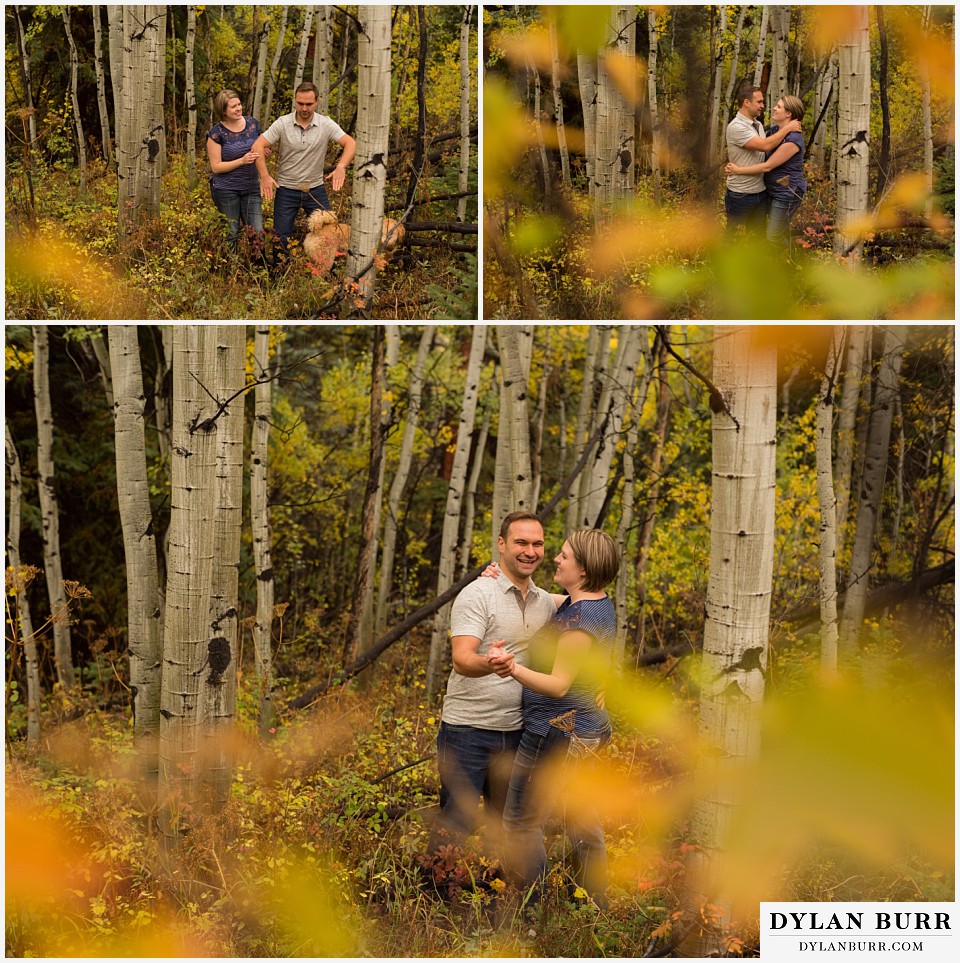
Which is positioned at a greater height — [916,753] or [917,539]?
[916,753]

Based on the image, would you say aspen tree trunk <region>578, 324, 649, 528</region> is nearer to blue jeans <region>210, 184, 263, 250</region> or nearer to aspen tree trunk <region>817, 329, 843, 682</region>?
aspen tree trunk <region>817, 329, 843, 682</region>

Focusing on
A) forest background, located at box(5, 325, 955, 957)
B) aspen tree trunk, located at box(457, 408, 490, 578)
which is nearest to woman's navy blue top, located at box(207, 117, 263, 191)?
forest background, located at box(5, 325, 955, 957)

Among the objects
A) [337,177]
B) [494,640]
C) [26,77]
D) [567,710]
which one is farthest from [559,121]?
[26,77]

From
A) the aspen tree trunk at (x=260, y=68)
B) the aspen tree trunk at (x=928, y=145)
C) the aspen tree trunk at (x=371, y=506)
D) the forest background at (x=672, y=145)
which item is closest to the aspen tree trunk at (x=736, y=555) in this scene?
the forest background at (x=672, y=145)

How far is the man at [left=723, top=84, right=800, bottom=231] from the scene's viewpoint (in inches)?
124

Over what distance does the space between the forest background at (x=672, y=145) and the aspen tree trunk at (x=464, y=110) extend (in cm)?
19

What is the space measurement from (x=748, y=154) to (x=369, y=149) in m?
1.63

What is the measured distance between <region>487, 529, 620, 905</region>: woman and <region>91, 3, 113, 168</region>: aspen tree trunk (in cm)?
275

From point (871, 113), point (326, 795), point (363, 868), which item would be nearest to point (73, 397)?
point (326, 795)

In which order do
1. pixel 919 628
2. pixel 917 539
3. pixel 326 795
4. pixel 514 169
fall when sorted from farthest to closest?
pixel 917 539 → pixel 919 628 → pixel 326 795 → pixel 514 169

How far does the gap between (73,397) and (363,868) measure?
5572mm

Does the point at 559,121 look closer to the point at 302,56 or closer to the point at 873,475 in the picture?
the point at 302,56

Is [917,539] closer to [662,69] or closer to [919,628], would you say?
[919,628]

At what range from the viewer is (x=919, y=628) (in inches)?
237
